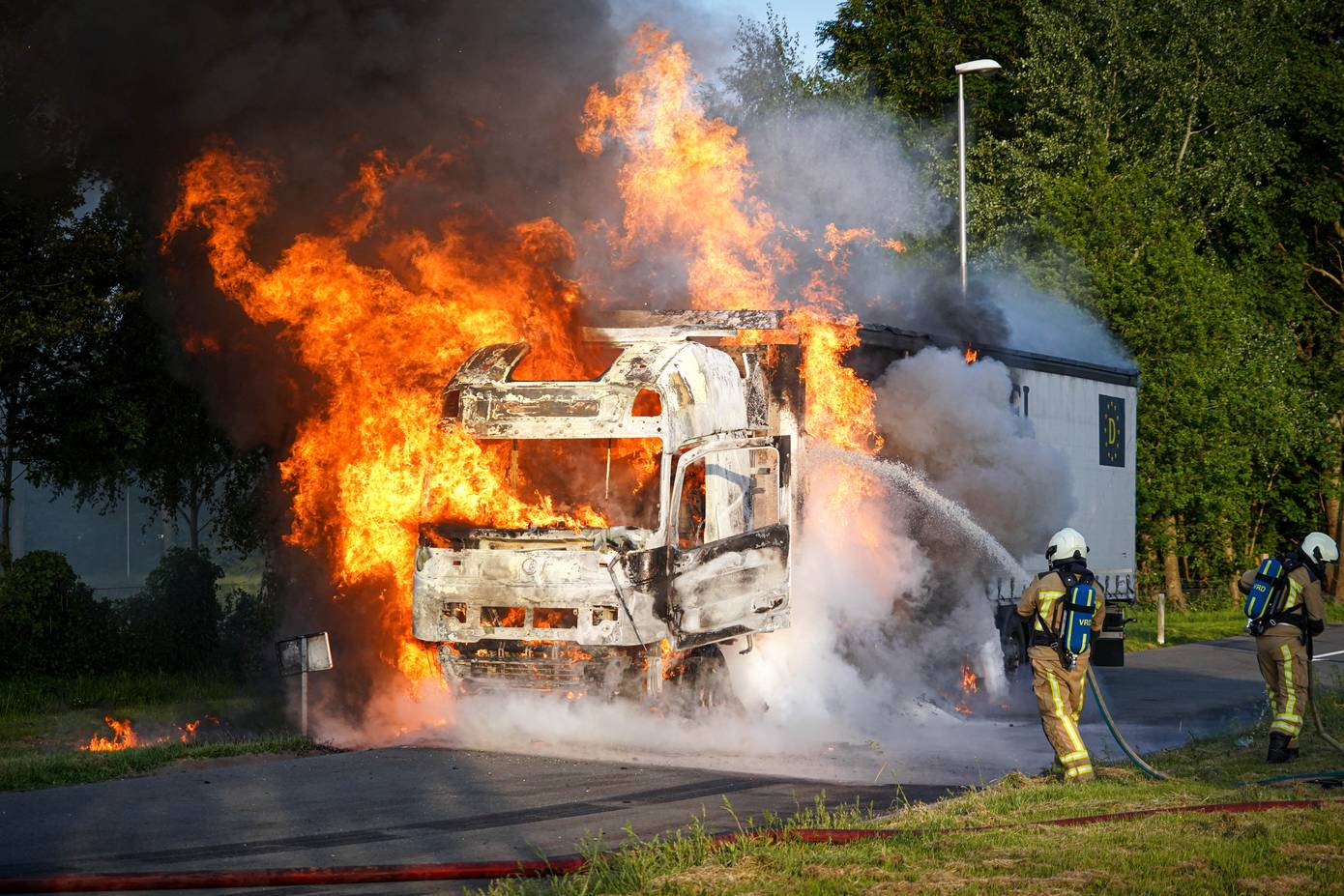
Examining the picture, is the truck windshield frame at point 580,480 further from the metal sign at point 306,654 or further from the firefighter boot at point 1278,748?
the firefighter boot at point 1278,748

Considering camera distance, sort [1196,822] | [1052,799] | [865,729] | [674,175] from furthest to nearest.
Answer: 1. [674,175]
2. [865,729]
3. [1052,799]
4. [1196,822]

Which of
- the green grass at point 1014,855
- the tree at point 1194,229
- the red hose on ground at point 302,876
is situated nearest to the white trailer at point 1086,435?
the green grass at point 1014,855

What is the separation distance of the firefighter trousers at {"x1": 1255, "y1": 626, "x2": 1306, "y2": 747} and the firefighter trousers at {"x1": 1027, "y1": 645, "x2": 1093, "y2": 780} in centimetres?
188

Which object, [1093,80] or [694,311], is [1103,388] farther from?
[1093,80]

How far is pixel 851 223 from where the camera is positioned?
38188 millimetres

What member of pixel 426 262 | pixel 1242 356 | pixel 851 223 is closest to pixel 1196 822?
pixel 426 262

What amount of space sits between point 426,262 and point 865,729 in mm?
5686

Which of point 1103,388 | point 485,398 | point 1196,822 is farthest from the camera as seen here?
point 1103,388

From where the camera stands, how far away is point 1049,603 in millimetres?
10617

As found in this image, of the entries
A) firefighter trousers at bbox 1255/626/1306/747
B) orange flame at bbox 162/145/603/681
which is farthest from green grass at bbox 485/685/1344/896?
orange flame at bbox 162/145/603/681

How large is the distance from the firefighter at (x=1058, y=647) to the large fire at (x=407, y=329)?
3.23 m

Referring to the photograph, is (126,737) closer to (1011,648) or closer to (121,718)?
(121,718)

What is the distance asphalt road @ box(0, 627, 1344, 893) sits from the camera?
26.8 ft

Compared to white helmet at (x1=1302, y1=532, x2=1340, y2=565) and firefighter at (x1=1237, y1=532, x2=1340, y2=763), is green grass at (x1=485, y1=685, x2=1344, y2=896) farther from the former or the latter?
white helmet at (x1=1302, y1=532, x2=1340, y2=565)
